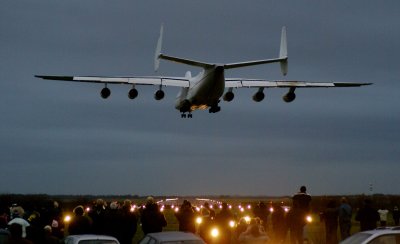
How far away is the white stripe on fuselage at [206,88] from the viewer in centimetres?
3559

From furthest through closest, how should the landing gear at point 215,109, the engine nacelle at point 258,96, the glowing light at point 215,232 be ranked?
the landing gear at point 215,109 → the engine nacelle at point 258,96 → the glowing light at point 215,232

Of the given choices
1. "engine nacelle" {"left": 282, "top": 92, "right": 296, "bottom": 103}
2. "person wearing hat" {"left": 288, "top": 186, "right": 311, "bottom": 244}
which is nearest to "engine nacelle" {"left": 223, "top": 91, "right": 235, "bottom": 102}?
"engine nacelle" {"left": 282, "top": 92, "right": 296, "bottom": 103}

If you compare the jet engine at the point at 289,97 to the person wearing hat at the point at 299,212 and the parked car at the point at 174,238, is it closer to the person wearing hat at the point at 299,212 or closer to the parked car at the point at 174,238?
the person wearing hat at the point at 299,212

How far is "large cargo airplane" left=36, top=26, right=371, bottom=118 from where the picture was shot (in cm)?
3556

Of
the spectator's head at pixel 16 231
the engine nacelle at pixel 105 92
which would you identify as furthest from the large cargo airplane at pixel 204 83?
the spectator's head at pixel 16 231

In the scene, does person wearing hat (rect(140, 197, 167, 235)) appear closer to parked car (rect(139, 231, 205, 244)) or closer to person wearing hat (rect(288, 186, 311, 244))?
parked car (rect(139, 231, 205, 244))

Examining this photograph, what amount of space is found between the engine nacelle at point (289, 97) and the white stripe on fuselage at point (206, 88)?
3.77 m

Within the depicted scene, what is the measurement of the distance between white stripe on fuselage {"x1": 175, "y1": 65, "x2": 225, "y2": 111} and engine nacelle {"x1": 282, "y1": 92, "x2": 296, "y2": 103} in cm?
377

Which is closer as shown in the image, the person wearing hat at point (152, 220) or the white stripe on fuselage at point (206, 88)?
the person wearing hat at point (152, 220)

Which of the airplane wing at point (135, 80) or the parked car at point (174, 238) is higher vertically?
the airplane wing at point (135, 80)

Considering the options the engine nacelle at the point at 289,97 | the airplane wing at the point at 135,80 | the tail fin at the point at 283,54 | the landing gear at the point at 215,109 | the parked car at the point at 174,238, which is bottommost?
the parked car at the point at 174,238

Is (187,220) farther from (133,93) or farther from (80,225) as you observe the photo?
(133,93)

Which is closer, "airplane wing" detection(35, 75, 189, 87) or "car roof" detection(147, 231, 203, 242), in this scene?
"car roof" detection(147, 231, 203, 242)

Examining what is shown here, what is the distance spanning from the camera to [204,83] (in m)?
36.1
